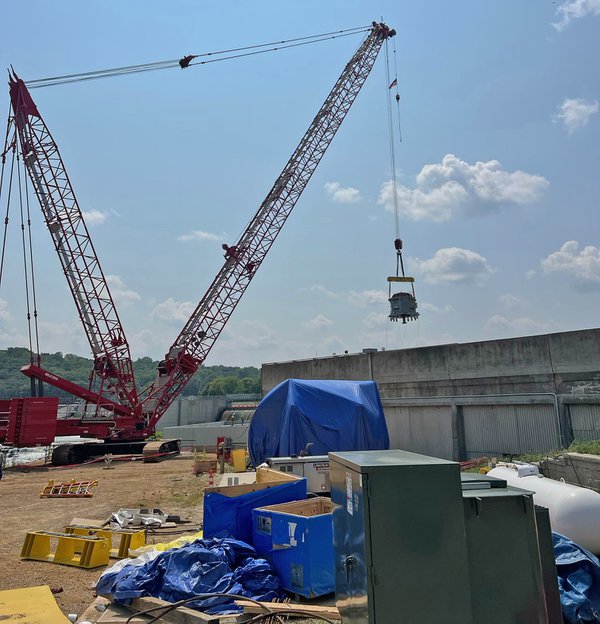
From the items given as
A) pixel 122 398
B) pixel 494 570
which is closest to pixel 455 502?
pixel 494 570

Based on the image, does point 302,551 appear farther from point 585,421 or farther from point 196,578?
point 585,421

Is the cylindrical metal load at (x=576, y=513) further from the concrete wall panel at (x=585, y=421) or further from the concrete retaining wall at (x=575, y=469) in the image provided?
the concrete wall panel at (x=585, y=421)

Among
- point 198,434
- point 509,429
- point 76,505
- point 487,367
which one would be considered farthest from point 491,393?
point 198,434

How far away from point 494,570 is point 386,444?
10.5 m

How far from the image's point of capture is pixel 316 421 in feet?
41.9

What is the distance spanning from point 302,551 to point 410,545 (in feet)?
8.75

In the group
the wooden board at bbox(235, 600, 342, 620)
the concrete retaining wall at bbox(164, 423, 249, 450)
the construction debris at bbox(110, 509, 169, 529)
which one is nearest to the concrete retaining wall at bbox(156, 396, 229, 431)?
the concrete retaining wall at bbox(164, 423, 249, 450)

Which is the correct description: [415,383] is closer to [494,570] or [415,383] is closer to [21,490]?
[21,490]

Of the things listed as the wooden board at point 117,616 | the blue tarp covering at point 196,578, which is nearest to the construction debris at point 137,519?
the blue tarp covering at point 196,578

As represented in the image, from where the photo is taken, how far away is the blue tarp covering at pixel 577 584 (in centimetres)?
447

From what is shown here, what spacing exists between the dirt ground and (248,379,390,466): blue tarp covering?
2.48 m

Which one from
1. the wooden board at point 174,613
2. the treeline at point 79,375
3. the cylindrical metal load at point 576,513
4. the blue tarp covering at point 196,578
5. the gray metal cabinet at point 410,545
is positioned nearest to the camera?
the gray metal cabinet at point 410,545

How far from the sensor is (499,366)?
18719mm

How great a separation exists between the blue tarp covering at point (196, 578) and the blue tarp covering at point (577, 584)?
3038 mm
